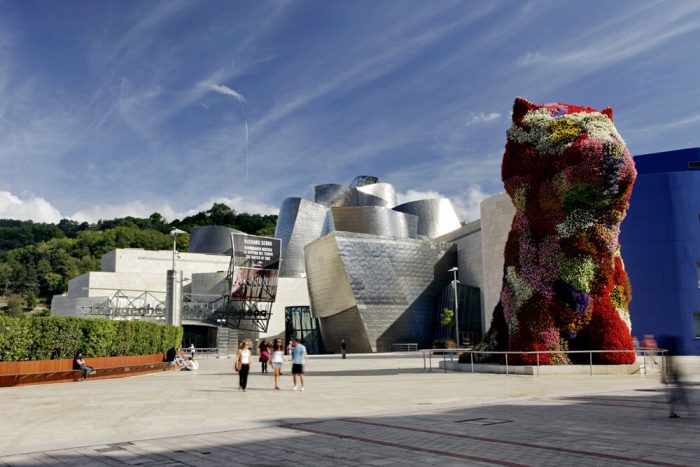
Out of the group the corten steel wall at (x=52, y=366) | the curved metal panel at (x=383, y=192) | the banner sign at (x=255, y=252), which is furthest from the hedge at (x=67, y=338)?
the curved metal panel at (x=383, y=192)

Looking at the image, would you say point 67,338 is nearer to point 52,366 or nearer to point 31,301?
point 52,366

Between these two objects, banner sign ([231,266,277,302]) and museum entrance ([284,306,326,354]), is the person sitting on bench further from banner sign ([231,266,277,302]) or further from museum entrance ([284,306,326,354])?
museum entrance ([284,306,326,354])

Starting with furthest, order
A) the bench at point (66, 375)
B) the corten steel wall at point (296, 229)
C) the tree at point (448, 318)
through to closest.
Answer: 1. the corten steel wall at point (296, 229)
2. the tree at point (448, 318)
3. the bench at point (66, 375)

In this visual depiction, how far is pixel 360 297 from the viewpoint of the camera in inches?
2213

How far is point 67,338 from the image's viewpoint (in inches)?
908

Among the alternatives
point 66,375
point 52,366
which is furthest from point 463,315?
point 52,366

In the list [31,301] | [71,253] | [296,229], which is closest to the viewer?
[296,229]

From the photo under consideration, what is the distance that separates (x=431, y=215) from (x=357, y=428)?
82.8 m

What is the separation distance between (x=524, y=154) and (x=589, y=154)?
2.46 metres

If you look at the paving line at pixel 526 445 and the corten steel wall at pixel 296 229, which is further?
the corten steel wall at pixel 296 229

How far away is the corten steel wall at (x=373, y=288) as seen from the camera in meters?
56.5

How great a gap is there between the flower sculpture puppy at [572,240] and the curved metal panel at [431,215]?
67.7 meters

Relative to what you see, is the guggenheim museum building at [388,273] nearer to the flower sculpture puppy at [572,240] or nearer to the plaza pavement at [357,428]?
the plaza pavement at [357,428]

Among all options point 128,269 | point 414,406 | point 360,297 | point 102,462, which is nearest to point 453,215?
point 360,297
